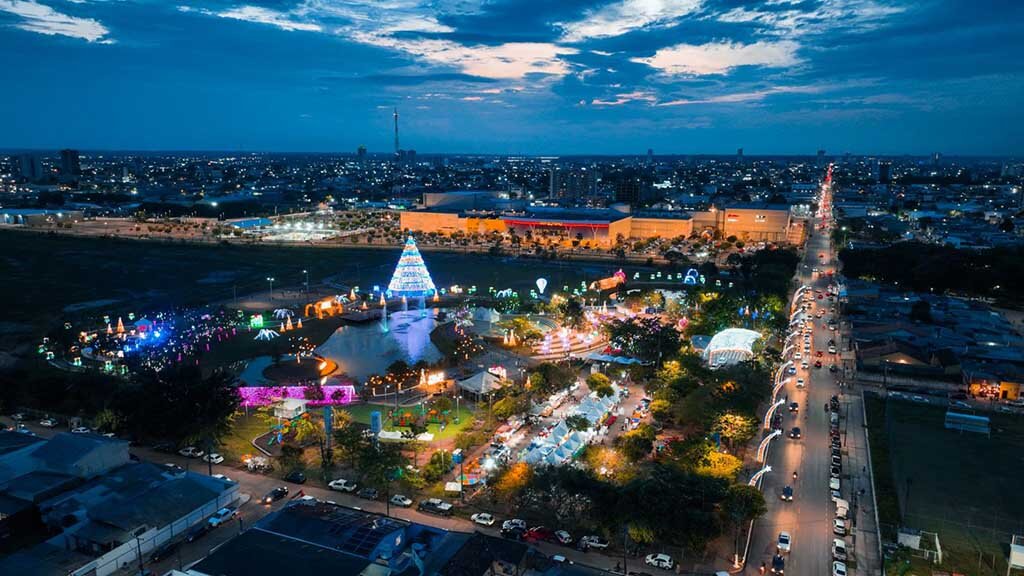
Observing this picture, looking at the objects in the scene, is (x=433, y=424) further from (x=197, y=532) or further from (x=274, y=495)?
(x=197, y=532)

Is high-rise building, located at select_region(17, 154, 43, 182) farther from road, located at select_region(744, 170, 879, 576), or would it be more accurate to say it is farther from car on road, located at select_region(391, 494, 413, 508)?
road, located at select_region(744, 170, 879, 576)

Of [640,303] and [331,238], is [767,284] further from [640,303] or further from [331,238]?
[331,238]

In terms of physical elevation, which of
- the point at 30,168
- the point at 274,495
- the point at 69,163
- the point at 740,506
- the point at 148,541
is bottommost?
the point at 274,495

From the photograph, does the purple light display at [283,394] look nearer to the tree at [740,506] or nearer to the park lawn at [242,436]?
the park lawn at [242,436]

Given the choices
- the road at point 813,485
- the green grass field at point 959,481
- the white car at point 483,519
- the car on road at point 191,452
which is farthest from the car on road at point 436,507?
the green grass field at point 959,481

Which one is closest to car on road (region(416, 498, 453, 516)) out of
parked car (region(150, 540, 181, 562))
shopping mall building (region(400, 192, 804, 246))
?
parked car (region(150, 540, 181, 562))

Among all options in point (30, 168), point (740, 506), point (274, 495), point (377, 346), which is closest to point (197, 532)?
point (274, 495)
